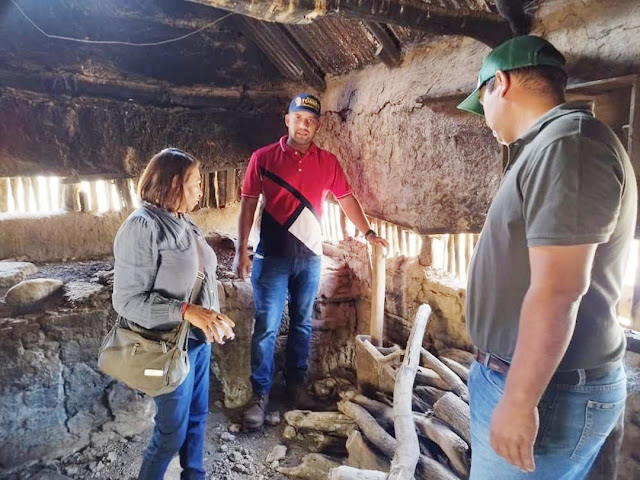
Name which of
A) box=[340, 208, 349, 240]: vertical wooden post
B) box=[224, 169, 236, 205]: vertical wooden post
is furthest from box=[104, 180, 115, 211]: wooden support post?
box=[340, 208, 349, 240]: vertical wooden post

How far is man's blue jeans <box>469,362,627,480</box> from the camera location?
1119 millimetres

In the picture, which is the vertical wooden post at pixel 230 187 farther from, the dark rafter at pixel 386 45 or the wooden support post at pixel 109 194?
the dark rafter at pixel 386 45

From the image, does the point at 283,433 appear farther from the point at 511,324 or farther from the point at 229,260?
the point at 511,324

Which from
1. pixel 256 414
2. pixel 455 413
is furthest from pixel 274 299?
pixel 455 413

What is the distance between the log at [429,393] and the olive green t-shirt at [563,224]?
176cm

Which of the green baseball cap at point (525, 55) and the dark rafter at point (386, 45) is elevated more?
the dark rafter at point (386, 45)

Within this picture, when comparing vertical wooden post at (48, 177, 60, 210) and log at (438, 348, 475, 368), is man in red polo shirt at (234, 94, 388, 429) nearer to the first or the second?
log at (438, 348, 475, 368)

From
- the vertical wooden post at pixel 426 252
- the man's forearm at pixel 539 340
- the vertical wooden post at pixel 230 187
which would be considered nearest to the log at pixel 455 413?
the vertical wooden post at pixel 426 252

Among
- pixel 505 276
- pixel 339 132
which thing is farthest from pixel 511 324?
pixel 339 132

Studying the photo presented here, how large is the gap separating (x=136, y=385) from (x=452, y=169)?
2055 mm

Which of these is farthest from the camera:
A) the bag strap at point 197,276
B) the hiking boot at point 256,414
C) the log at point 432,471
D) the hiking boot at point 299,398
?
the hiking boot at point 299,398

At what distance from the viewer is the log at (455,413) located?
235 centimetres

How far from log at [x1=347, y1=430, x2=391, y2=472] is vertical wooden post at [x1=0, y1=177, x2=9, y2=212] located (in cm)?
324

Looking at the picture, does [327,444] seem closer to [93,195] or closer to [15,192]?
[93,195]
